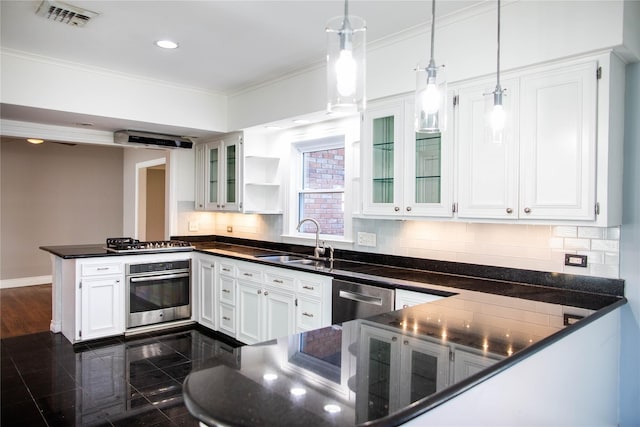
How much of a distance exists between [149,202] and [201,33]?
5616 mm

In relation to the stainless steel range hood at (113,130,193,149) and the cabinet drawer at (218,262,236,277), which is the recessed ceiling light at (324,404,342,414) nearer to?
the cabinet drawer at (218,262,236,277)

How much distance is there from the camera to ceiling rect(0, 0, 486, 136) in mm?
2781

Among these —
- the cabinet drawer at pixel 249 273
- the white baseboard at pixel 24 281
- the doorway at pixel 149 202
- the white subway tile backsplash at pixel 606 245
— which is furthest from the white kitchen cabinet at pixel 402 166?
the white baseboard at pixel 24 281

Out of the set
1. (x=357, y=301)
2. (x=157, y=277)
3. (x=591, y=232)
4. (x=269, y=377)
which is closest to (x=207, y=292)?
(x=157, y=277)

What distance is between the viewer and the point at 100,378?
3.46 meters

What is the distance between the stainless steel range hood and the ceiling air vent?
189 centimetres

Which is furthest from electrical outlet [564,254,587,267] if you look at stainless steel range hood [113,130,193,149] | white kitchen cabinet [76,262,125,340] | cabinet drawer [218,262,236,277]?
stainless steel range hood [113,130,193,149]

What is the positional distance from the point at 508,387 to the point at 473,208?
143 cm

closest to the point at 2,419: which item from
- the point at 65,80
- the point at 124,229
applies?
the point at 65,80

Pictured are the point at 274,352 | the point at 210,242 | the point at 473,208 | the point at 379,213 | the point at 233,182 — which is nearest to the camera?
the point at 274,352

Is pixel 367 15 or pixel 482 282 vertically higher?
pixel 367 15

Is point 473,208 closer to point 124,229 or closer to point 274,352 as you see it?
point 274,352

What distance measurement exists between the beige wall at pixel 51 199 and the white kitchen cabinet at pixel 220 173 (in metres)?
3.50

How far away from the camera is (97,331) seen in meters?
4.36
